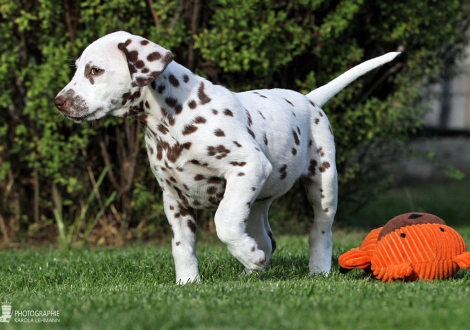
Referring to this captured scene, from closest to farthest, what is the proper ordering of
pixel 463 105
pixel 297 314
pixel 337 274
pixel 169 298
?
pixel 297 314 → pixel 169 298 → pixel 337 274 → pixel 463 105

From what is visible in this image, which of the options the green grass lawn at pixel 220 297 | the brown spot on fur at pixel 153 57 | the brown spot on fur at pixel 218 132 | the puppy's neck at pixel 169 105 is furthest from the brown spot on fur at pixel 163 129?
the green grass lawn at pixel 220 297

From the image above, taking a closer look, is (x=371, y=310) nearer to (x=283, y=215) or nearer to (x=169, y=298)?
(x=169, y=298)

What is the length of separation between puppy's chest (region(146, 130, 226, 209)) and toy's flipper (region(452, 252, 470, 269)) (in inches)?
60.1

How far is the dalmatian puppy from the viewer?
4.54 metres

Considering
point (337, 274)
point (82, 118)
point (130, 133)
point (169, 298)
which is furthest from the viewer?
point (130, 133)

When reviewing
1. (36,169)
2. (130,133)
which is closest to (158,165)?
(130,133)

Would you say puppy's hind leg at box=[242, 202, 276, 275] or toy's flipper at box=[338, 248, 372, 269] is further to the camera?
puppy's hind leg at box=[242, 202, 276, 275]

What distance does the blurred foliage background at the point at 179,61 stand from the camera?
7777mm

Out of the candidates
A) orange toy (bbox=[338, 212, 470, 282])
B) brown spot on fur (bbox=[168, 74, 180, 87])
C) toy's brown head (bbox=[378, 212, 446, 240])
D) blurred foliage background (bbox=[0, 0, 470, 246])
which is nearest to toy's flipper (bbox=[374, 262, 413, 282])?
orange toy (bbox=[338, 212, 470, 282])

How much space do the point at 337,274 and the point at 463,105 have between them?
1410cm

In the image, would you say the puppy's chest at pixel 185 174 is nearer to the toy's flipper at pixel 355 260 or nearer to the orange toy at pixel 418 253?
the toy's flipper at pixel 355 260

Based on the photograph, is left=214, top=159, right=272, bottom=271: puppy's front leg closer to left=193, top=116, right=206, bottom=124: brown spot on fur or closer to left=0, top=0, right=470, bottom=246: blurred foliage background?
left=193, top=116, right=206, bottom=124: brown spot on fur

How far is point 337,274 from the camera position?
518cm

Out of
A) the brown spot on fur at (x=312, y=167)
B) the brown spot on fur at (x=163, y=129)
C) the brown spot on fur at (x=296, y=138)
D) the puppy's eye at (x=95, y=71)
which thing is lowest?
the brown spot on fur at (x=312, y=167)
